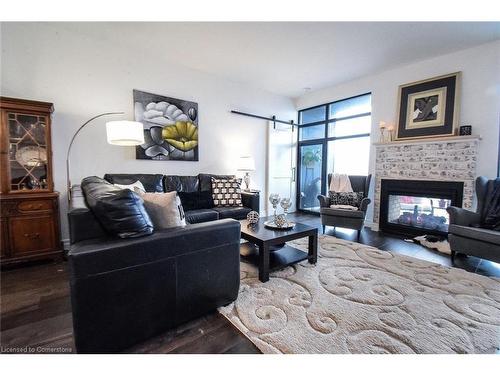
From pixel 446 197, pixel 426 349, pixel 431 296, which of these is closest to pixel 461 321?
pixel 431 296

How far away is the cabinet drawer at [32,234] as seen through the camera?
2387mm

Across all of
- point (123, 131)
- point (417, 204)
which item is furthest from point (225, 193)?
point (417, 204)

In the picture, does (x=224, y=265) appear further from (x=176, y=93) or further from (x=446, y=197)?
(x=446, y=197)

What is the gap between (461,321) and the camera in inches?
62.9

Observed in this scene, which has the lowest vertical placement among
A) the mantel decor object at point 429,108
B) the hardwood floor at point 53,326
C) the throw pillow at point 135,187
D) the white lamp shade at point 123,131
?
the hardwood floor at point 53,326

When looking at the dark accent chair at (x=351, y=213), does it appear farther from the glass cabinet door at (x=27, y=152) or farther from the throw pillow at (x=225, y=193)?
the glass cabinet door at (x=27, y=152)

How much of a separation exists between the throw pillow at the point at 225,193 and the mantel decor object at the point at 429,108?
115 inches

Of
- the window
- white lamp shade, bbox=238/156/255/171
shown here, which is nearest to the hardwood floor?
the window

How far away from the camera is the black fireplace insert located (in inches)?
134

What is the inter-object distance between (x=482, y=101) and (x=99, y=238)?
472 centimetres

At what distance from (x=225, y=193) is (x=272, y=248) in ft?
4.65

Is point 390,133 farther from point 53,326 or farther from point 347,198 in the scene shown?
point 53,326

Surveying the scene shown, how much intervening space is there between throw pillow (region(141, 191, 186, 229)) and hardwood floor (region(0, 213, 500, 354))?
Result: 2.29 feet

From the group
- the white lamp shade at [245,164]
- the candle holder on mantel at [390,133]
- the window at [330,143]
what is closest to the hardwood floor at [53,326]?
the candle holder on mantel at [390,133]
